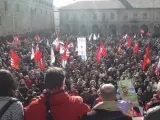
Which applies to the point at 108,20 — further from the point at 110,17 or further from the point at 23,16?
the point at 23,16

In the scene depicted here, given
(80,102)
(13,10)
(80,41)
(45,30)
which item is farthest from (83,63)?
(45,30)

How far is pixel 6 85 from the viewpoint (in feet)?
10.9

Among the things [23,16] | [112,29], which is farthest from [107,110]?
[112,29]

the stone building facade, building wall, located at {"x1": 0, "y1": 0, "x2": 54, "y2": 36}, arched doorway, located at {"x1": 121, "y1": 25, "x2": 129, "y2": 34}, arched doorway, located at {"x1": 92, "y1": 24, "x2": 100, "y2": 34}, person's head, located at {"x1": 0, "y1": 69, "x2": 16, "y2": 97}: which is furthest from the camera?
arched doorway, located at {"x1": 92, "y1": 24, "x2": 100, "y2": 34}

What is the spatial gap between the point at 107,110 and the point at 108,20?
199ft

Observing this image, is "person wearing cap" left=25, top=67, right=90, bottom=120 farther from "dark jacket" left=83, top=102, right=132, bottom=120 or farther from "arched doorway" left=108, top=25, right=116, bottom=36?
"arched doorway" left=108, top=25, right=116, bottom=36

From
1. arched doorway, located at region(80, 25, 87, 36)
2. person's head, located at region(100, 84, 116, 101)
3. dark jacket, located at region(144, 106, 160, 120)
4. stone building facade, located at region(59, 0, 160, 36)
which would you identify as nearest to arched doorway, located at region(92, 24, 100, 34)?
stone building facade, located at region(59, 0, 160, 36)

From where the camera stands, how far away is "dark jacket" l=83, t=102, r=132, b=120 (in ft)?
11.0

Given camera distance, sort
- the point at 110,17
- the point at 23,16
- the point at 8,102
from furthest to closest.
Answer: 1. the point at 110,17
2. the point at 23,16
3. the point at 8,102

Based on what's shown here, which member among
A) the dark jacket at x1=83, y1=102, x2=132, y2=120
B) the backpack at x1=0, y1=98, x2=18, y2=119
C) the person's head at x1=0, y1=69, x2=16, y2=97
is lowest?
the dark jacket at x1=83, y1=102, x2=132, y2=120

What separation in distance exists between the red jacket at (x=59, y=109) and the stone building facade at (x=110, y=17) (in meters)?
58.2

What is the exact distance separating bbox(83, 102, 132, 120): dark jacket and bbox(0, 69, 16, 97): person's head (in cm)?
83

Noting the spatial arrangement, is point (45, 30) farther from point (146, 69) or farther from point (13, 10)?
point (146, 69)

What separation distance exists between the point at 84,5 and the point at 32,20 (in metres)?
17.3
